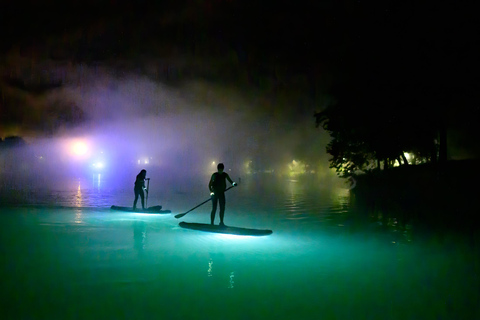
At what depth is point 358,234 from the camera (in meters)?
14.6

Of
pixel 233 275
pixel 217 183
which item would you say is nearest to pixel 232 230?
pixel 217 183

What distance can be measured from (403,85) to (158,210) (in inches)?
767

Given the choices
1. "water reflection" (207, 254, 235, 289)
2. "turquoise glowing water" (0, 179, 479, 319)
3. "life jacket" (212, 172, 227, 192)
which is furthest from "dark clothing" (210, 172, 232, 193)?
"water reflection" (207, 254, 235, 289)

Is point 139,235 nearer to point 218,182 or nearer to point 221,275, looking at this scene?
point 218,182

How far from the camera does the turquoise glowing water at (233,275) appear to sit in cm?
657

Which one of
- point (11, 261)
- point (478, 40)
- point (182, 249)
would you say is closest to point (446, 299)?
point (182, 249)

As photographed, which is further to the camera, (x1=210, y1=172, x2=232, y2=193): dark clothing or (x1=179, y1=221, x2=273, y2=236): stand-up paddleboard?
(x1=210, y1=172, x2=232, y2=193): dark clothing

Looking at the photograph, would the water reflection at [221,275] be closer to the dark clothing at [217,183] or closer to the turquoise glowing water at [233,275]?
the turquoise glowing water at [233,275]

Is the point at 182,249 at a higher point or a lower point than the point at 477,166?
lower

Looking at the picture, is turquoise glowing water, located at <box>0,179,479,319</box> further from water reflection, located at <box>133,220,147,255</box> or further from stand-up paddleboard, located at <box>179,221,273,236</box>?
stand-up paddleboard, located at <box>179,221,273,236</box>

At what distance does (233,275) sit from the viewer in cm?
867

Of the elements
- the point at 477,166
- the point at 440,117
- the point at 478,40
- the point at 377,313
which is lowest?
the point at 377,313

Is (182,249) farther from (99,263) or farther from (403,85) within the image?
(403,85)

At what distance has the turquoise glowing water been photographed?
6.57m
